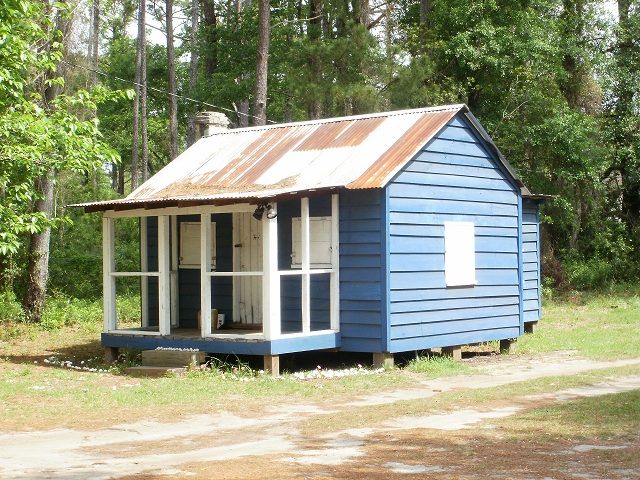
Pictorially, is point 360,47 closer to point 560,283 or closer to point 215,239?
point 560,283

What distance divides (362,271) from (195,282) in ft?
13.3

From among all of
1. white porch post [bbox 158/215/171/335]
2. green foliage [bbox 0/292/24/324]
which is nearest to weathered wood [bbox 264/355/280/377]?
white porch post [bbox 158/215/171/335]

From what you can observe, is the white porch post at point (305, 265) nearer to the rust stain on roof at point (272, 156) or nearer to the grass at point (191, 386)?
the grass at point (191, 386)

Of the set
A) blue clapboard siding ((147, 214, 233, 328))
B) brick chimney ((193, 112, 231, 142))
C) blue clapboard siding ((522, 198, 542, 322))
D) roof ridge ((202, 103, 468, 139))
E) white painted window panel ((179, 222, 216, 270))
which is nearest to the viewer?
roof ridge ((202, 103, 468, 139))

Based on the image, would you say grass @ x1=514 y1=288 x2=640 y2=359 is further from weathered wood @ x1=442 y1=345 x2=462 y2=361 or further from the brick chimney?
the brick chimney

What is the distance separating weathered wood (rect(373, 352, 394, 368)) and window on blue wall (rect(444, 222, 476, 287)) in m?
1.99

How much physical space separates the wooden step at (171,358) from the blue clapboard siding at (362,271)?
94.7 inches

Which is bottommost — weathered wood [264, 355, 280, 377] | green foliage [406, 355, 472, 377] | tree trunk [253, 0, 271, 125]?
green foliage [406, 355, 472, 377]

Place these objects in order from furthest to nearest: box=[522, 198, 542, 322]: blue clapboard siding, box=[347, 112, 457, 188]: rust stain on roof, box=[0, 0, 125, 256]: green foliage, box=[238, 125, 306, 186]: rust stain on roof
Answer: box=[522, 198, 542, 322]: blue clapboard siding, box=[238, 125, 306, 186]: rust stain on roof, box=[0, 0, 125, 256]: green foliage, box=[347, 112, 457, 188]: rust stain on roof

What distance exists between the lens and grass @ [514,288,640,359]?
18634 mm

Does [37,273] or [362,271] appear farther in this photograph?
[37,273]

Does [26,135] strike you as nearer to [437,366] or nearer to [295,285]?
[295,285]

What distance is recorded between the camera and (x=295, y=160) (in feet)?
58.0

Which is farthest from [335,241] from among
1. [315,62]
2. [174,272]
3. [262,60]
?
[315,62]
